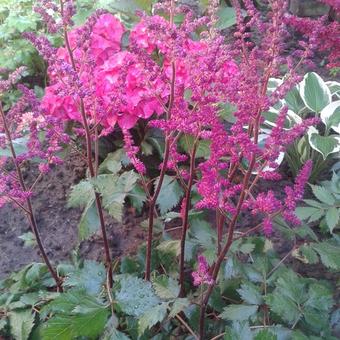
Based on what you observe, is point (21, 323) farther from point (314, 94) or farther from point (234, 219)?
point (314, 94)

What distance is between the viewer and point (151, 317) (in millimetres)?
1276

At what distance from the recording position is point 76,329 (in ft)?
3.69

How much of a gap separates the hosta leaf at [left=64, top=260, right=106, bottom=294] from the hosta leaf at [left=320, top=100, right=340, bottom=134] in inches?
50.4

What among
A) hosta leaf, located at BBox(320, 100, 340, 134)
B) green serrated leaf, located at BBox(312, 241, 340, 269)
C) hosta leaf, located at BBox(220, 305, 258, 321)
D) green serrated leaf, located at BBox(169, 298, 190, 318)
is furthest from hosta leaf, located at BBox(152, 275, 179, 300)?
hosta leaf, located at BBox(320, 100, 340, 134)

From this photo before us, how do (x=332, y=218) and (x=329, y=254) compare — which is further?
(x=332, y=218)

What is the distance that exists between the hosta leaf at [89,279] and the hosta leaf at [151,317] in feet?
0.51

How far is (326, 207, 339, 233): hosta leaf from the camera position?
156cm

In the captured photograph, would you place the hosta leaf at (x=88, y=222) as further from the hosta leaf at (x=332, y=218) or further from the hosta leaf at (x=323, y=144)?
the hosta leaf at (x=323, y=144)

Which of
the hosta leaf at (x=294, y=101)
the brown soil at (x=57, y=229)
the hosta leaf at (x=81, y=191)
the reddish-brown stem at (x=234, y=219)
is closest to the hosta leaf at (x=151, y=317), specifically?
the reddish-brown stem at (x=234, y=219)

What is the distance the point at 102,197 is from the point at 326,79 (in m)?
2.15

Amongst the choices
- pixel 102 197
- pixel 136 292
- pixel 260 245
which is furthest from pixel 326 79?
pixel 136 292

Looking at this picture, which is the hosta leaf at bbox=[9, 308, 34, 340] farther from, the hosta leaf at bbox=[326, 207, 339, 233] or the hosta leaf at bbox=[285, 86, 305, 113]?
the hosta leaf at bbox=[285, 86, 305, 113]

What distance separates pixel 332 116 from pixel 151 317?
136 cm

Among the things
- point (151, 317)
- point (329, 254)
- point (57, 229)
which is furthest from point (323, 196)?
point (57, 229)
